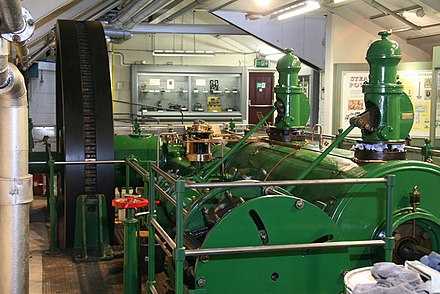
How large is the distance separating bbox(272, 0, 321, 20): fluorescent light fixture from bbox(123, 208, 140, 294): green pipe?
4.18m

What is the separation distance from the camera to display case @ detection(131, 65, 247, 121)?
1148 cm

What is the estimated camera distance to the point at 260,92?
1250cm

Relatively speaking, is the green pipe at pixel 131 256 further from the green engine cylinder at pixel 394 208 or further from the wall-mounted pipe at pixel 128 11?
the wall-mounted pipe at pixel 128 11

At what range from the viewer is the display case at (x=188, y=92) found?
11477 mm

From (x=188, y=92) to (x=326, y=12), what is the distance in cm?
419

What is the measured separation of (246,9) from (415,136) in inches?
113

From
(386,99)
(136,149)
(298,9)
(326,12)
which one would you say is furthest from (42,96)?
(386,99)

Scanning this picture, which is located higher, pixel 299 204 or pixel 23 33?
pixel 23 33

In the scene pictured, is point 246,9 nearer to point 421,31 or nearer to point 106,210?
point 421,31

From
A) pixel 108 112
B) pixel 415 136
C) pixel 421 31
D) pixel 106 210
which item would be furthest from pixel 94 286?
pixel 421 31

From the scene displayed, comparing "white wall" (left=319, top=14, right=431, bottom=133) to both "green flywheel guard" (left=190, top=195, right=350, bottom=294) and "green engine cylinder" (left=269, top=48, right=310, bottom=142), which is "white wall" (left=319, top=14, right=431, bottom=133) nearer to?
"green engine cylinder" (left=269, top=48, right=310, bottom=142)

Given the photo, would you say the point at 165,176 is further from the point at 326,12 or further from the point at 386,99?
the point at 326,12

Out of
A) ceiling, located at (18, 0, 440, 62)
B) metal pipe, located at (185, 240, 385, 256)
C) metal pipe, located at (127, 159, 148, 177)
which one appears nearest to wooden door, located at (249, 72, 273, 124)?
ceiling, located at (18, 0, 440, 62)

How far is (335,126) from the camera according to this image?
798cm
